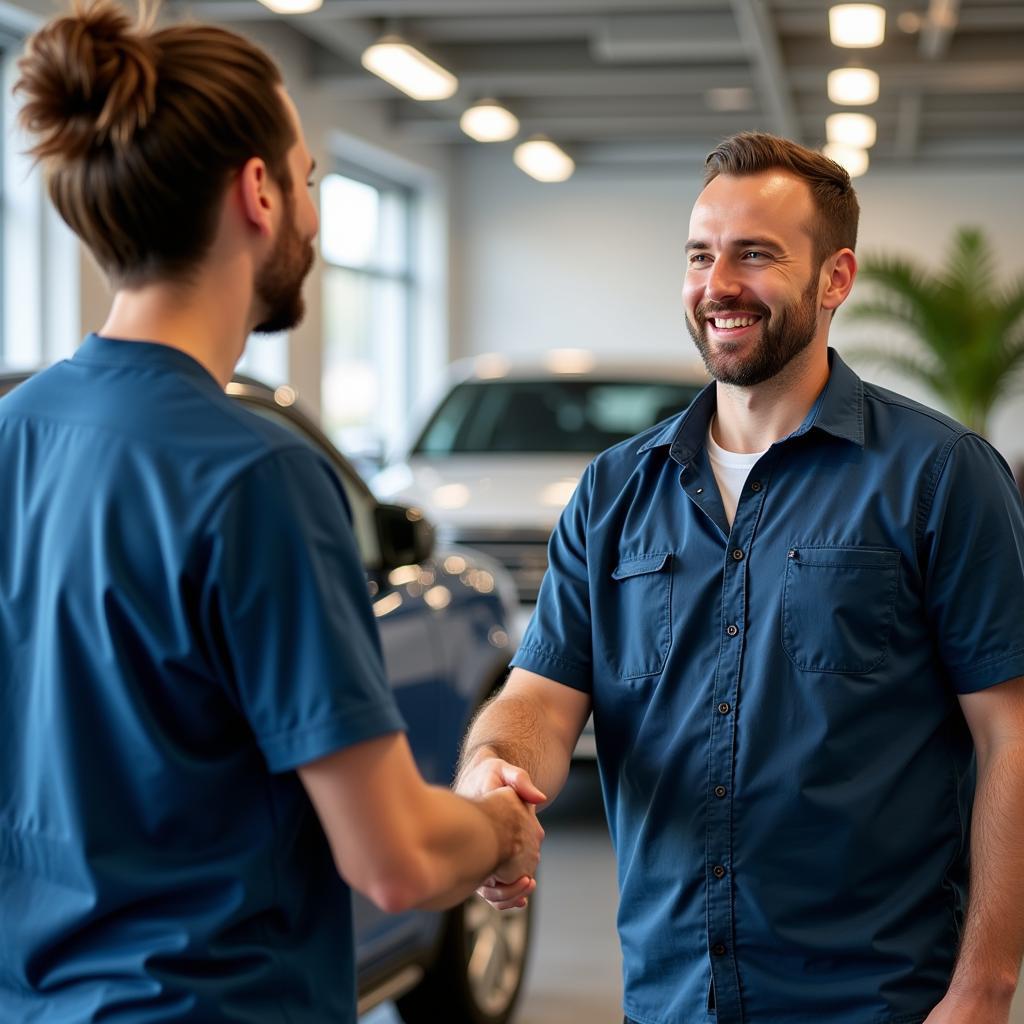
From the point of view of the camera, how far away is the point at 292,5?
9.34 metres

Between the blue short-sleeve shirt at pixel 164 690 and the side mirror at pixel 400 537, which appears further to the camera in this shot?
the side mirror at pixel 400 537

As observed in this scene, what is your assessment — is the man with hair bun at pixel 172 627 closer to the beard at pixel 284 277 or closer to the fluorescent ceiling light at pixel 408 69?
the beard at pixel 284 277

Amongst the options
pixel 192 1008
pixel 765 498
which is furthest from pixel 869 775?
pixel 192 1008

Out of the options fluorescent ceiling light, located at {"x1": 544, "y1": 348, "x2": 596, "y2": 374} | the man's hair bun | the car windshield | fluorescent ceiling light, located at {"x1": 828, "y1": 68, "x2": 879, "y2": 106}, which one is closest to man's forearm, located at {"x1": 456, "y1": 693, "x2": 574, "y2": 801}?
the man's hair bun

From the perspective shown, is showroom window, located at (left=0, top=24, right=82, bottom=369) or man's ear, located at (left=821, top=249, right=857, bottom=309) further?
showroom window, located at (left=0, top=24, right=82, bottom=369)

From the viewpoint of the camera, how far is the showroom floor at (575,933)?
4.78 metres

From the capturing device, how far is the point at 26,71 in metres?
1.60

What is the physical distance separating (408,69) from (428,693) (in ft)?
24.3

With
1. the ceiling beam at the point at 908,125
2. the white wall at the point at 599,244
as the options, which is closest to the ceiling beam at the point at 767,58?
the ceiling beam at the point at 908,125

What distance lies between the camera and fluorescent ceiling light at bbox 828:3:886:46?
31.1 ft

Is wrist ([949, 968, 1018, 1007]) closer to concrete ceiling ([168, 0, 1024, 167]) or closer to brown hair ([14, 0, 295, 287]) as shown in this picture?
brown hair ([14, 0, 295, 287])

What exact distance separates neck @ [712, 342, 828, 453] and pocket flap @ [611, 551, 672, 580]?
197 millimetres

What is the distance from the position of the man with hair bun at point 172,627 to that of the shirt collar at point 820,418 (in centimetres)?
87

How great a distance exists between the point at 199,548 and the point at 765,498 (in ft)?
3.35
